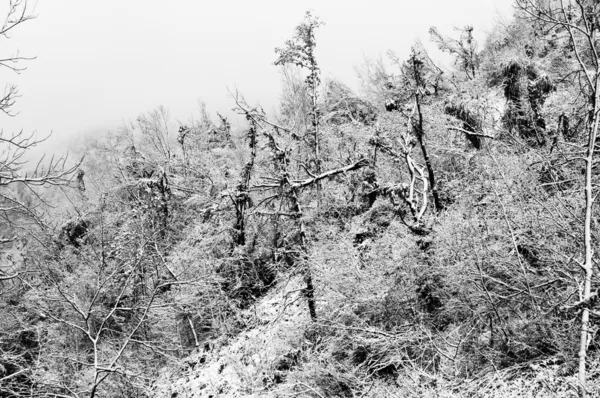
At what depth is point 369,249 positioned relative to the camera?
32.7ft

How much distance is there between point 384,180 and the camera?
12516mm

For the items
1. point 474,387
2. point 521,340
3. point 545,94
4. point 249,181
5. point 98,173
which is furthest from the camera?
point 98,173

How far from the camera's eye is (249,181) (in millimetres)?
15406

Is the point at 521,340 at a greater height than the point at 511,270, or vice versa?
the point at 511,270

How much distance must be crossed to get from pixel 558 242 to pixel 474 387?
2.71m

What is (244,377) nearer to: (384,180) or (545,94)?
(384,180)

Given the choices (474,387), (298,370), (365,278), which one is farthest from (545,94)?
(298,370)

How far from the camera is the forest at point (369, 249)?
5.63 m

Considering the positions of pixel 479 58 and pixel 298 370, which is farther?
pixel 479 58

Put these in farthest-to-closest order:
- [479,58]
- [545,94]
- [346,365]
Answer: [479,58] < [545,94] < [346,365]

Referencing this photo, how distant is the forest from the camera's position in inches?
222

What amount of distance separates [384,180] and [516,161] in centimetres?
421

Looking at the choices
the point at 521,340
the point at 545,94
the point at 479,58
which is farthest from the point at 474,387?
the point at 479,58

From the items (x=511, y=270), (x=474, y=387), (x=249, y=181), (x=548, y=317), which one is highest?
(x=249, y=181)
